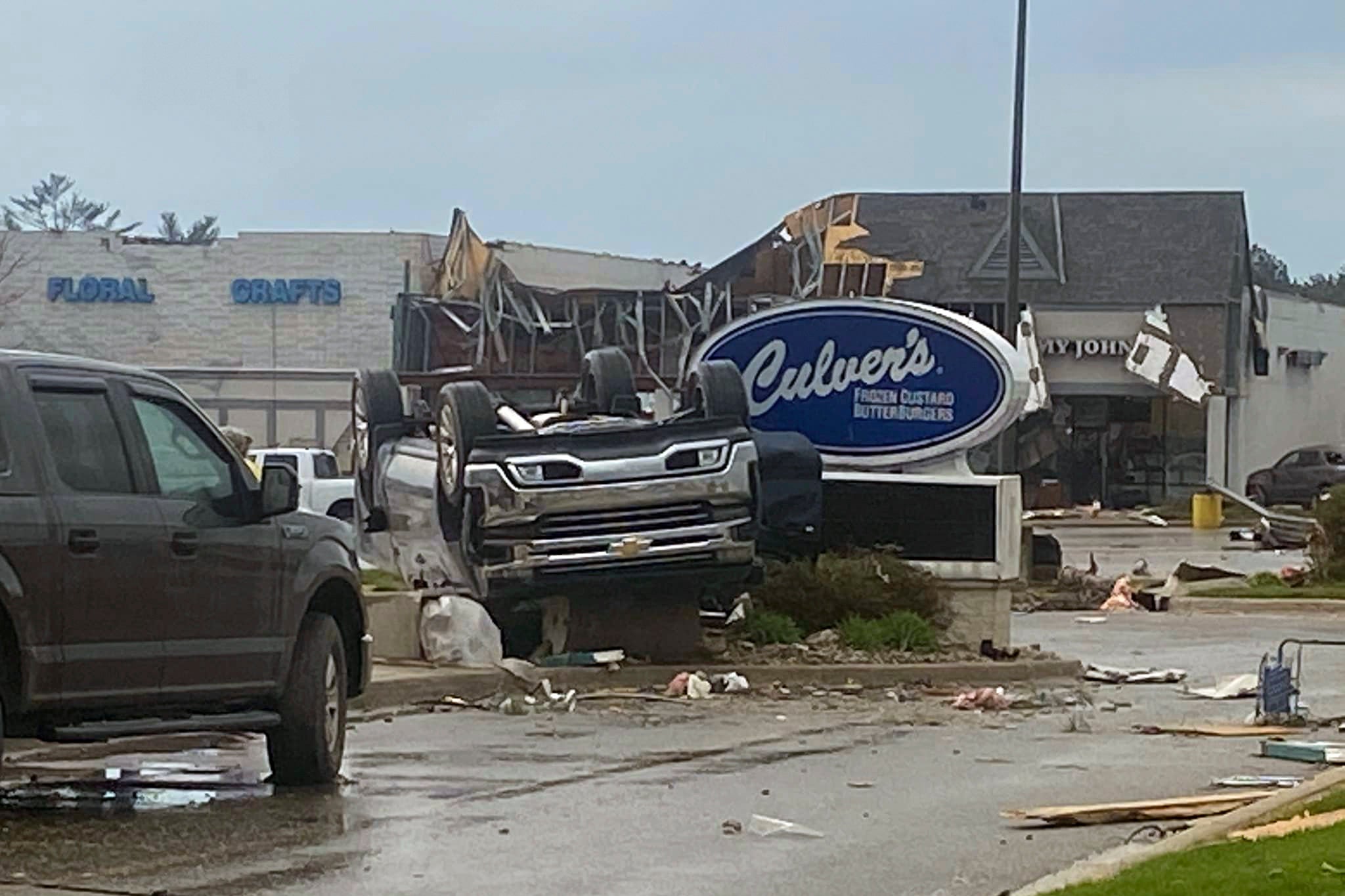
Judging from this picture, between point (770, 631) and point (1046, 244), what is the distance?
41.2 m

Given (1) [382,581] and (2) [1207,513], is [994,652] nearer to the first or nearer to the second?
(1) [382,581]

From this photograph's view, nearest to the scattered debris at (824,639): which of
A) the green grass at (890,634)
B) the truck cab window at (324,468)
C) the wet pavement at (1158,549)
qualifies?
the green grass at (890,634)

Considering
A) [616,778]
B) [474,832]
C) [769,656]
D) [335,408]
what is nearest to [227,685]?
[474,832]

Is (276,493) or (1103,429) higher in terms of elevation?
(1103,429)

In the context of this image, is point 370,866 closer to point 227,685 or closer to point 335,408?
point 227,685

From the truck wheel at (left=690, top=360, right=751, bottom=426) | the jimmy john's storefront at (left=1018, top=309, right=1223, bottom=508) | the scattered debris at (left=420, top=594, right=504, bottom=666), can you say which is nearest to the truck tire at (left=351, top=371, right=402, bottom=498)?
the scattered debris at (left=420, top=594, right=504, bottom=666)

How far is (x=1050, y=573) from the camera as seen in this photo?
104ft

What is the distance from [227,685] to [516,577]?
21.7ft

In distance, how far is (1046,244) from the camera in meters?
59.1

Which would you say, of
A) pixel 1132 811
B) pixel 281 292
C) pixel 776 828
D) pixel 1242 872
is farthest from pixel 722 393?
pixel 281 292

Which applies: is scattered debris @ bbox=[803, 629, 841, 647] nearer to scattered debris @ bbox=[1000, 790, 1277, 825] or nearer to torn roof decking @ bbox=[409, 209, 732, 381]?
scattered debris @ bbox=[1000, 790, 1277, 825]

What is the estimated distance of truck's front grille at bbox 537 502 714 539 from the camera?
17.6 meters

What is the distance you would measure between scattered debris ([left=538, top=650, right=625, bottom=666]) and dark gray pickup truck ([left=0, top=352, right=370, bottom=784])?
6033mm

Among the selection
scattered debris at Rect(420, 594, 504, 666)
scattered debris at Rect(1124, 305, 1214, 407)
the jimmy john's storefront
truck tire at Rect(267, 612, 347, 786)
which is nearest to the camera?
truck tire at Rect(267, 612, 347, 786)
